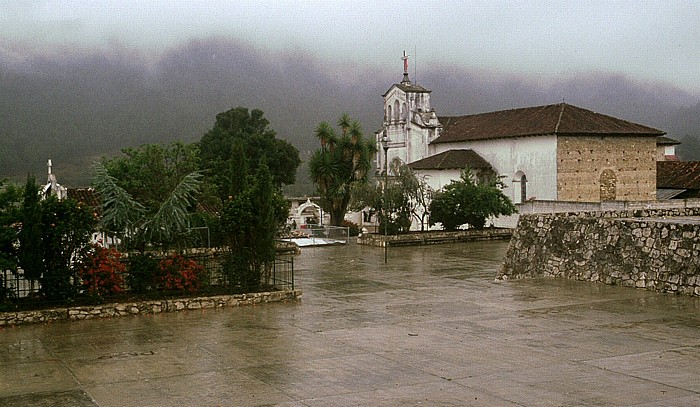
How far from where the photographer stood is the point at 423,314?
57.2ft

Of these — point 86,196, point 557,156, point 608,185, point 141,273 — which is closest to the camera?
point 141,273

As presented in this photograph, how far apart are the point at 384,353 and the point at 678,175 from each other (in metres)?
47.9

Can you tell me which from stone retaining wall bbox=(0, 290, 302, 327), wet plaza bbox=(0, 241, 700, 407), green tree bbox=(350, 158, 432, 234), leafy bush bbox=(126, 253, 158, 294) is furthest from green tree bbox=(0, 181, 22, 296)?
green tree bbox=(350, 158, 432, 234)

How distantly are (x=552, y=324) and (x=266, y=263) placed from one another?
780 centimetres

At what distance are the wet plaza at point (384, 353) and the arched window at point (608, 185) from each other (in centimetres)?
3053

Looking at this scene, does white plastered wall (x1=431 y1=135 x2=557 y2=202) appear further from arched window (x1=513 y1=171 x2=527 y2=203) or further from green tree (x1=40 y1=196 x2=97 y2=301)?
green tree (x1=40 y1=196 x2=97 y2=301)

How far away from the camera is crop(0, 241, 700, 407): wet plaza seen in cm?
1063

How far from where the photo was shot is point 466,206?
137 ft

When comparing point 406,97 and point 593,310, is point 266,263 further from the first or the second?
point 406,97

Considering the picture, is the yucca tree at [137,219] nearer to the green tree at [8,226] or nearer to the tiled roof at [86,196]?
the green tree at [8,226]

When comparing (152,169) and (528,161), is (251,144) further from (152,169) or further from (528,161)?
(152,169)

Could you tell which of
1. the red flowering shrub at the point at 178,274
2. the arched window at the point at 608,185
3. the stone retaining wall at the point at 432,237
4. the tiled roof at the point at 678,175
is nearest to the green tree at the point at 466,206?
the stone retaining wall at the point at 432,237

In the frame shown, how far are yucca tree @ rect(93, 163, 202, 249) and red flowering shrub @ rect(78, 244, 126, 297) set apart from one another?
2.38 metres

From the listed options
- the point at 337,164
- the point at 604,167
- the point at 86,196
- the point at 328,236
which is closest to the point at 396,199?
the point at 328,236
